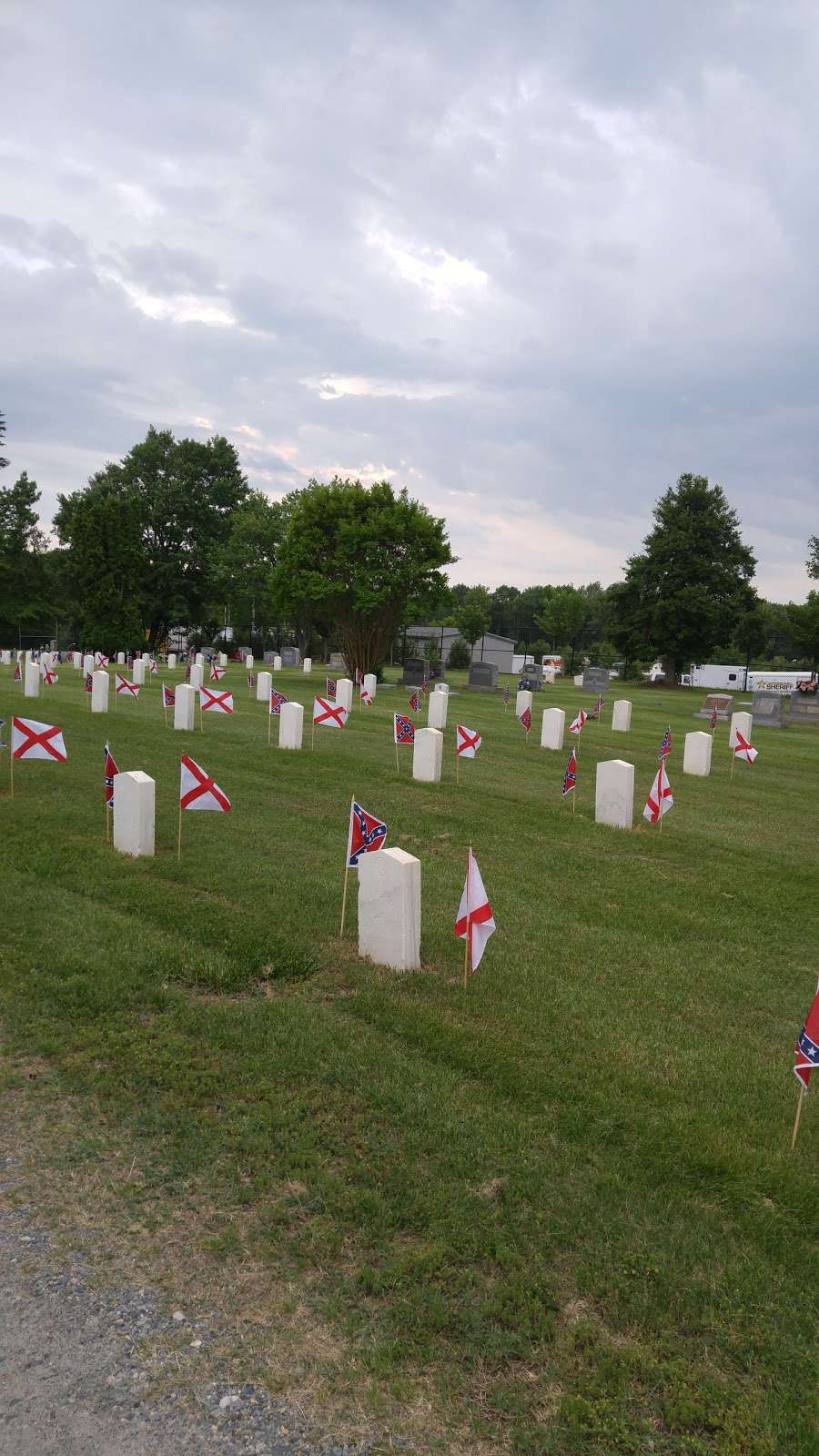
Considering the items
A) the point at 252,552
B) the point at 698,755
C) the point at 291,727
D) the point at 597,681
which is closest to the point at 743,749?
the point at 698,755

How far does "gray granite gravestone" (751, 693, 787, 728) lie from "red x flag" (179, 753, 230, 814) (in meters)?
24.9

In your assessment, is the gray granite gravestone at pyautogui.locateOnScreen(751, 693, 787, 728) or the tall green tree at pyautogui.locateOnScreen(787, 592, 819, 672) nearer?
the gray granite gravestone at pyautogui.locateOnScreen(751, 693, 787, 728)

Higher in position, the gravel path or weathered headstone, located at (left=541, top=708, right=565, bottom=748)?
weathered headstone, located at (left=541, top=708, right=565, bottom=748)

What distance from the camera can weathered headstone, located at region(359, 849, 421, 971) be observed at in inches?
252

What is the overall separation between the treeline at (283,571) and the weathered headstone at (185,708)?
677 inches

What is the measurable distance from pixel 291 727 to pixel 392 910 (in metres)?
10.5

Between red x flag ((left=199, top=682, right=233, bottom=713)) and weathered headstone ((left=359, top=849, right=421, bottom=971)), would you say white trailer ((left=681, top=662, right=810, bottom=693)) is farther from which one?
weathered headstone ((left=359, top=849, right=421, bottom=971))

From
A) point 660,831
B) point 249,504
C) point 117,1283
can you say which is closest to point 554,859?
point 660,831

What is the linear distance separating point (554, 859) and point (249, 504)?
52809 millimetres

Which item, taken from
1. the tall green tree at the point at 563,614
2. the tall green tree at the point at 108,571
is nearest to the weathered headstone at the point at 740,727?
the tall green tree at the point at 108,571

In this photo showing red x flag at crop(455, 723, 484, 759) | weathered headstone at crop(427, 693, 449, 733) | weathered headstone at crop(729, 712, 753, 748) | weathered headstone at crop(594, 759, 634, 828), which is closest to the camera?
weathered headstone at crop(594, 759, 634, 828)

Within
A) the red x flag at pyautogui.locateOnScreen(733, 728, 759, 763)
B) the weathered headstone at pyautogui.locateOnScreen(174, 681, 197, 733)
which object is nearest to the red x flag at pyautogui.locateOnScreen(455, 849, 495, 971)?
the red x flag at pyautogui.locateOnScreen(733, 728, 759, 763)

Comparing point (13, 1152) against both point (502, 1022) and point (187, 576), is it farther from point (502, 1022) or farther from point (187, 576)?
point (187, 576)

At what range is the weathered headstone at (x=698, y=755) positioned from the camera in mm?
16688
